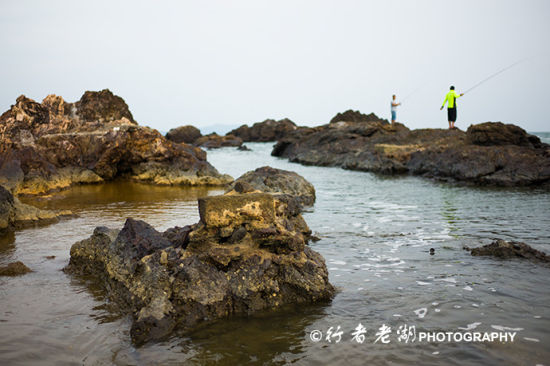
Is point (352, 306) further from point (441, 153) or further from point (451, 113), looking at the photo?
point (451, 113)

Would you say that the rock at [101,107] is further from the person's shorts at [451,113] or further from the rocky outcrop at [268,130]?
the rocky outcrop at [268,130]

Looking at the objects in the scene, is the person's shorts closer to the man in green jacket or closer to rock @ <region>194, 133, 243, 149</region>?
the man in green jacket

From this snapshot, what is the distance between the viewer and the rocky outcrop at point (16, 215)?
777 centimetres

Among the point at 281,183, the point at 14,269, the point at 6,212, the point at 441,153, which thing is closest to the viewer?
the point at 14,269

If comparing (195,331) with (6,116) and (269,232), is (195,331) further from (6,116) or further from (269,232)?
(6,116)

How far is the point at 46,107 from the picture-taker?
60.5 feet

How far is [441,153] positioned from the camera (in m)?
17.9

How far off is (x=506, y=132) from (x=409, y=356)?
15664 millimetres

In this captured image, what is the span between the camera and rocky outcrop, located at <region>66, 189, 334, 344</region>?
4095 millimetres

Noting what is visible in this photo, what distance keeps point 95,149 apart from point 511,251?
14.2 meters

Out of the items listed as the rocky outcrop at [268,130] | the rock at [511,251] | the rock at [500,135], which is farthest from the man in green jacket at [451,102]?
the rocky outcrop at [268,130]

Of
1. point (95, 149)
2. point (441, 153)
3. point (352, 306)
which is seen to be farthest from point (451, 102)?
point (352, 306)

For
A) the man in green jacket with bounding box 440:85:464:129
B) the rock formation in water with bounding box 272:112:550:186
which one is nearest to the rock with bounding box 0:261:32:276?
the rock formation in water with bounding box 272:112:550:186

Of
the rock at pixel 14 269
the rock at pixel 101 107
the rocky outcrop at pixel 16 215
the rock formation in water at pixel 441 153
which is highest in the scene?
the rock at pixel 101 107
